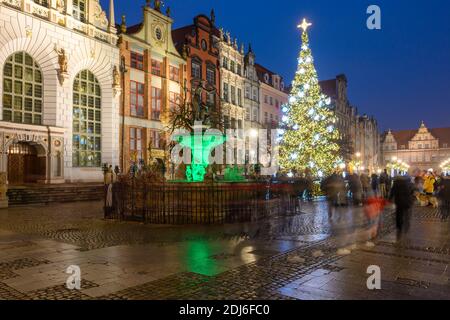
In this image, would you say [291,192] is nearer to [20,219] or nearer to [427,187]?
[427,187]

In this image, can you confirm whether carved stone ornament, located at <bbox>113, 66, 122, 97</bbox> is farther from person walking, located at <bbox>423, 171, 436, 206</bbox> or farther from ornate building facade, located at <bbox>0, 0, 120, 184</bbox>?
person walking, located at <bbox>423, 171, 436, 206</bbox>

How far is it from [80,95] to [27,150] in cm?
566

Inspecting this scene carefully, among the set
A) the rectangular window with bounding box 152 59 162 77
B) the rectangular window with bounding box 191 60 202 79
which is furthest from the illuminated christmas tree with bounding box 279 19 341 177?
the rectangular window with bounding box 191 60 202 79

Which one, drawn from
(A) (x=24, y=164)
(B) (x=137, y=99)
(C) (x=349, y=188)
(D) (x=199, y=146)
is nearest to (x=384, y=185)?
(C) (x=349, y=188)

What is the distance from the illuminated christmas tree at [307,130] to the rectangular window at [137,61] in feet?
44.1

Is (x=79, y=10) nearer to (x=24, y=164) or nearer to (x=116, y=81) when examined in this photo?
(x=116, y=81)

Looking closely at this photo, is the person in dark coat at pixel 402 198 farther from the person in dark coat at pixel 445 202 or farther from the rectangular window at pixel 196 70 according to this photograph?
the rectangular window at pixel 196 70

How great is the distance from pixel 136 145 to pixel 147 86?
5.39m

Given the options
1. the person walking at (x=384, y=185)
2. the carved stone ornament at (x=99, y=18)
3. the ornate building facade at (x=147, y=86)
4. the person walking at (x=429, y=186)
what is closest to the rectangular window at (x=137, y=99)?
the ornate building facade at (x=147, y=86)

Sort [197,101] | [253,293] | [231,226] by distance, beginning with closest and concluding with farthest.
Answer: [253,293] → [231,226] → [197,101]

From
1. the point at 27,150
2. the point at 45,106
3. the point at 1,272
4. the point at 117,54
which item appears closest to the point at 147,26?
the point at 117,54

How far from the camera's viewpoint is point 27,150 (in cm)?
2633

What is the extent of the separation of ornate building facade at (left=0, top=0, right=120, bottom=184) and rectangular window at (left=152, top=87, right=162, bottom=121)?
435cm

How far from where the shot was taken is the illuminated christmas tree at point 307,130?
28984 mm
